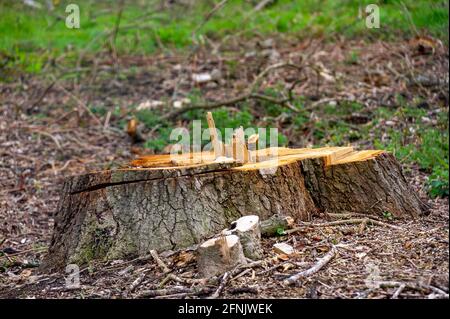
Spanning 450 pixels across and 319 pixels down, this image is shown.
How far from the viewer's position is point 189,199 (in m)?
4.24

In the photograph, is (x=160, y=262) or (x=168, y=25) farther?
(x=168, y=25)

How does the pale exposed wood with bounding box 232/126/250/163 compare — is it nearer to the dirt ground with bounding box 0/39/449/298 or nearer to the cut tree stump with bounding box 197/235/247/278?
the dirt ground with bounding box 0/39/449/298

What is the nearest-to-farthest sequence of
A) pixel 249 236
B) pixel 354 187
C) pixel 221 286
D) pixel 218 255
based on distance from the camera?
1. pixel 221 286
2. pixel 218 255
3. pixel 249 236
4. pixel 354 187

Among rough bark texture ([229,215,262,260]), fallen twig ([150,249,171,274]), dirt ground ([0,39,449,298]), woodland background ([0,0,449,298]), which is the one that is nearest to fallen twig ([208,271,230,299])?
dirt ground ([0,39,449,298])

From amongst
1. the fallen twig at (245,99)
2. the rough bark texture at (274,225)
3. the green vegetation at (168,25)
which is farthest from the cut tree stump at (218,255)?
the green vegetation at (168,25)

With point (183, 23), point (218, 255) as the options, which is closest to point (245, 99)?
point (183, 23)

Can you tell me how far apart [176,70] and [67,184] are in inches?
213

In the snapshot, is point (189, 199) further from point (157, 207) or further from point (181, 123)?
point (181, 123)

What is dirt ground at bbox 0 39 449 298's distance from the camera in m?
3.71

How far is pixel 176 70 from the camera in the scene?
31.9 ft

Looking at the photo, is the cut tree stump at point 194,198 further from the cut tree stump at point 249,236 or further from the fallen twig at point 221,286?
the fallen twig at point 221,286

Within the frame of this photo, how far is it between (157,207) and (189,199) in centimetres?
21

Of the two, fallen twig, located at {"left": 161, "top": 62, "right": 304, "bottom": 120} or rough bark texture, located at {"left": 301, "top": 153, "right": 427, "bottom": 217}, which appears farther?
fallen twig, located at {"left": 161, "top": 62, "right": 304, "bottom": 120}

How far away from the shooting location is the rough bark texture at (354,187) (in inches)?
180
